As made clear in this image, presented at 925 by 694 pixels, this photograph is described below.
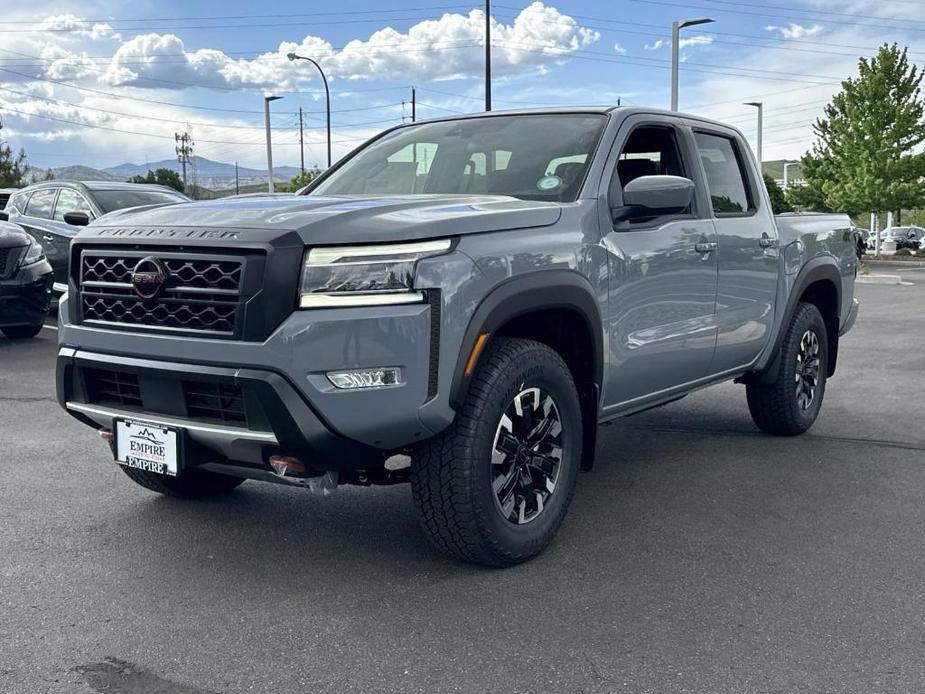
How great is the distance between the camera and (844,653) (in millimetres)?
3098

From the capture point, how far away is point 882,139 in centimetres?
3762

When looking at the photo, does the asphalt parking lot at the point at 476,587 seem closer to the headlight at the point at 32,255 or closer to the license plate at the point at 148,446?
the license plate at the point at 148,446

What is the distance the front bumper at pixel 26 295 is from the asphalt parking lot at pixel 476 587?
185 inches

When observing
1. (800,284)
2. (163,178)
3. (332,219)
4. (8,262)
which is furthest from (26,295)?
(163,178)

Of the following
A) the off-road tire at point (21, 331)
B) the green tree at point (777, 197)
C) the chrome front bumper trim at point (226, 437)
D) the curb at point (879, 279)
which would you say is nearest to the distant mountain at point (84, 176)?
the off-road tire at point (21, 331)

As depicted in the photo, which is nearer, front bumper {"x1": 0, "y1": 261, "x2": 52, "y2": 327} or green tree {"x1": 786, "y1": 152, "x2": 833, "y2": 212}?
front bumper {"x1": 0, "y1": 261, "x2": 52, "y2": 327}

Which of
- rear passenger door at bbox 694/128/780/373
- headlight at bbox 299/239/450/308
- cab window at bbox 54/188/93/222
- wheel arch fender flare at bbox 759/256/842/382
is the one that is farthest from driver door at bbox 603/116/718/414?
cab window at bbox 54/188/93/222

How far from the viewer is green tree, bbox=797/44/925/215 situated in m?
37.2

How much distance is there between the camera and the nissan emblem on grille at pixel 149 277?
3.55 metres

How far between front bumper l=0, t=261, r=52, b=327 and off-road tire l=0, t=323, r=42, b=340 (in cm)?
59

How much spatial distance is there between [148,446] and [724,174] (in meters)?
3.50

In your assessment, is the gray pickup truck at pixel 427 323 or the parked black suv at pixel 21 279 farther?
the parked black suv at pixel 21 279

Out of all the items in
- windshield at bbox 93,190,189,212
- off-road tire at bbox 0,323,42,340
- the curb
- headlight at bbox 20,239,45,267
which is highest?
windshield at bbox 93,190,189,212

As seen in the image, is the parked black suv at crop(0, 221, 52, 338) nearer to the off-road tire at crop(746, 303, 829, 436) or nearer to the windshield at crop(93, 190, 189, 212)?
the windshield at crop(93, 190, 189, 212)
